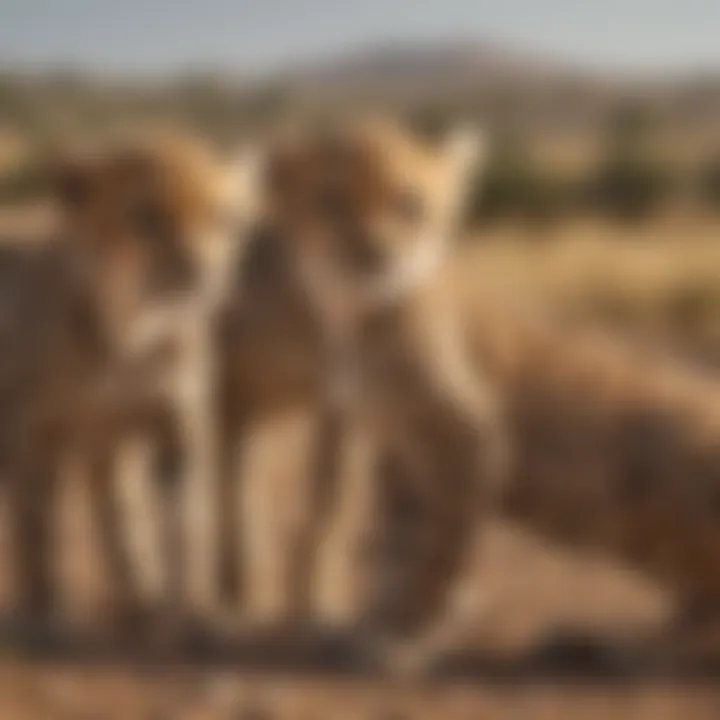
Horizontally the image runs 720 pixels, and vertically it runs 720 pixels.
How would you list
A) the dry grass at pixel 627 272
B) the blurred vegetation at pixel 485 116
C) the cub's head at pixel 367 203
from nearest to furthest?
the cub's head at pixel 367 203 → the blurred vegetation at pixel 485 116 → the dry grass at pixel 627 272

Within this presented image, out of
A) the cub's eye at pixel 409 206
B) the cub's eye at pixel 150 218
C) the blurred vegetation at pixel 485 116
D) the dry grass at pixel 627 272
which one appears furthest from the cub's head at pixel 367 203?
the dry grass at pixel 627 272

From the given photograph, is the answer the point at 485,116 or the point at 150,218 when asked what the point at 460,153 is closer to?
the point at 150,218

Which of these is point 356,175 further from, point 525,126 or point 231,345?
point 525,126

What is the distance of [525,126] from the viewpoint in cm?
160

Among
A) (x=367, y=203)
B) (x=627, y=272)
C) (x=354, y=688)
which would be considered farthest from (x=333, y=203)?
(x=627, y=272)

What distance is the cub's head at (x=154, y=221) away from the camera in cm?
111

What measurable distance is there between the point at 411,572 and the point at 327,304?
32cm

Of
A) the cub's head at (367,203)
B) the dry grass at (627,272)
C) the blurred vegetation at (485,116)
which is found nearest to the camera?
the cub's head at (367,203)

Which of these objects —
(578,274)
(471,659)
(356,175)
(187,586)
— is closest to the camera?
(356,175)

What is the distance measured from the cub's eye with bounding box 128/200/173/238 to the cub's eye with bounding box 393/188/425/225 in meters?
0.20

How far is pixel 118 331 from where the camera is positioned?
46.1 inches

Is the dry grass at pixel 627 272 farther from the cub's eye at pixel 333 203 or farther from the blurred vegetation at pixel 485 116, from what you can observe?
the cub's eye at pixel 333 203

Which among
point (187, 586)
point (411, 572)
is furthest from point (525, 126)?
point (187, 586)

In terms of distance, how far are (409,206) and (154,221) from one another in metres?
0.23
